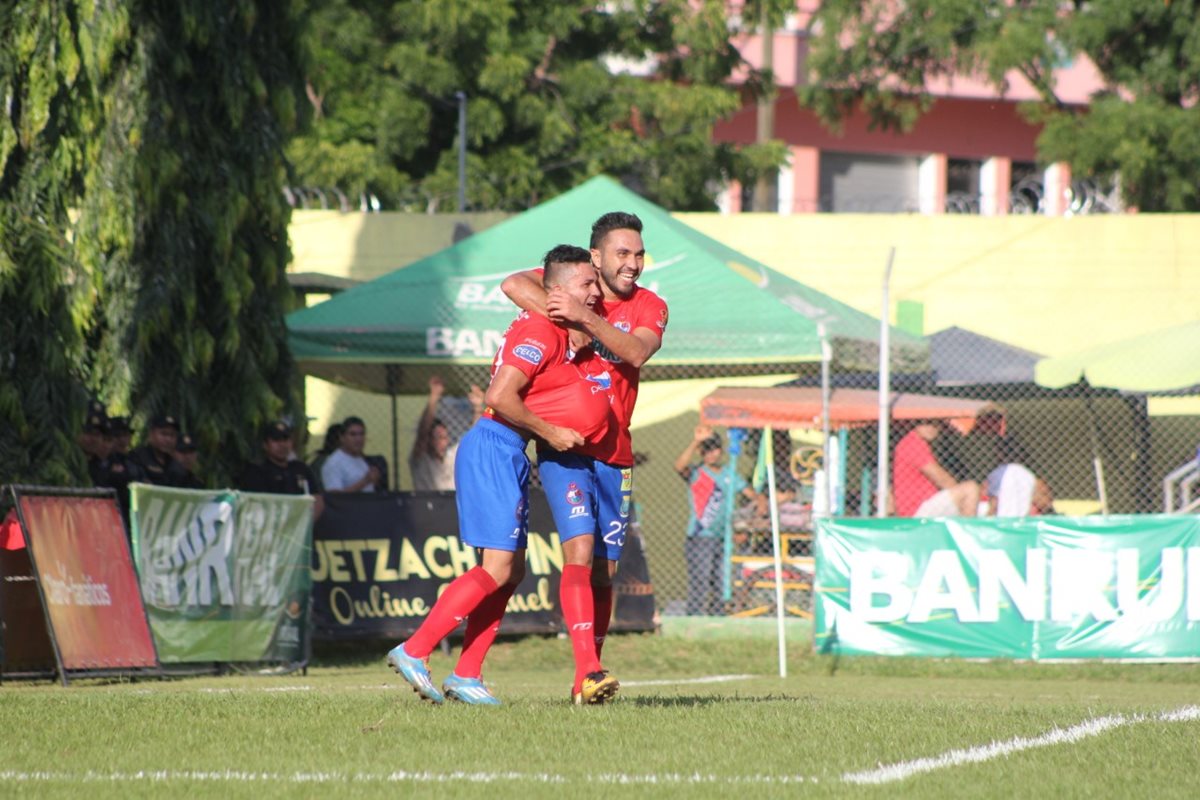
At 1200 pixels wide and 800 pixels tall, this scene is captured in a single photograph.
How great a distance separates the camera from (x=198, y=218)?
17.3 meters

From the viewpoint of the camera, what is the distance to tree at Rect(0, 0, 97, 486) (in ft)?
46.7

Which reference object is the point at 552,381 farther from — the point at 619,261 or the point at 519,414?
the point at 619,261

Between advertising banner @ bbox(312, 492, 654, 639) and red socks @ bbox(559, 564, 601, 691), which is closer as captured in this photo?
red socks @ bbox(559, 564, 601, 691)

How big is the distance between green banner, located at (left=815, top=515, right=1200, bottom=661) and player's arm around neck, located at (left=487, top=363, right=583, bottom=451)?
323 inches

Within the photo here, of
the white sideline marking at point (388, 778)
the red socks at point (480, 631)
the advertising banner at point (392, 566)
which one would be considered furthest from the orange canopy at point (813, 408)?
the white sideline marking at point (388, 778)

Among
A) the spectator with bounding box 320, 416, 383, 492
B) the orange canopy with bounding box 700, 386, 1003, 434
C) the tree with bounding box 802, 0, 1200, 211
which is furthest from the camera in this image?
the tree with bounding box 802, 0, 1200, 211

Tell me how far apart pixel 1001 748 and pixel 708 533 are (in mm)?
10676

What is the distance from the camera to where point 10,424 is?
1431cm

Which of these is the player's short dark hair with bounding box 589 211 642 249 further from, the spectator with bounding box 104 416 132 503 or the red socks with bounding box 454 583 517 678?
the spectator with bounding box 104 416 132 503

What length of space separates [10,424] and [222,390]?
3.31 metres

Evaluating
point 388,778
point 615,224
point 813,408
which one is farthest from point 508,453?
point 813,408

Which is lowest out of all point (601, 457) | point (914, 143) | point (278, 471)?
point (278, 471)

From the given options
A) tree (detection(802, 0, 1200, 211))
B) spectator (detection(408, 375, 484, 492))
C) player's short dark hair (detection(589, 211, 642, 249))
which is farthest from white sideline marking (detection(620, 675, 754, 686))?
tree (detection(802, 0, 1200, 211))

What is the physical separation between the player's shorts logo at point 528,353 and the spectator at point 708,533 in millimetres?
9553
